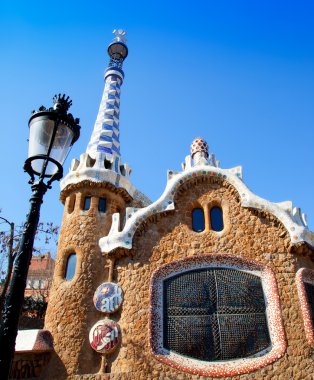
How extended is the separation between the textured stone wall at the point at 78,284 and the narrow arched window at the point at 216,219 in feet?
8.07

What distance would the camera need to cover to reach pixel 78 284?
7.95 m

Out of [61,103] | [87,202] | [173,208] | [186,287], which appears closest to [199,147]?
[173,208]

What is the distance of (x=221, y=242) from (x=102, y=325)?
9.43 ft

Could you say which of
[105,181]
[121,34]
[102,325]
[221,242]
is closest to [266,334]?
[221,242]

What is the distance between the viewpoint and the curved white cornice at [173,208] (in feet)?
25.3

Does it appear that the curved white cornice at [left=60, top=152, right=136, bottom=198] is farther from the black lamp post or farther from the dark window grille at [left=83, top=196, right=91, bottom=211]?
the black lamp post

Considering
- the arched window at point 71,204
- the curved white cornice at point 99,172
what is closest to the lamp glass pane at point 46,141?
the curved white cornice at point 99,172

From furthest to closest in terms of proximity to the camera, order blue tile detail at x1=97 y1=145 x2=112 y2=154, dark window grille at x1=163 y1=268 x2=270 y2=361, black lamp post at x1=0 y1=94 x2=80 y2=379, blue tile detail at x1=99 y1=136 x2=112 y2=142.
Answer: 1. blue tile detail at x1=99 y1=136 x2=112 y2=142
2. blue tile detail at x1=97 y1=145 x2=112 y2=154
3. dark window grille at x1=163 y1=268 x2=270 y2=361
4. black lamp post at x1=0 y1=94 x2=80 y2=379

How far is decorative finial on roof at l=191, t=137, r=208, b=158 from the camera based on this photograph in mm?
10070

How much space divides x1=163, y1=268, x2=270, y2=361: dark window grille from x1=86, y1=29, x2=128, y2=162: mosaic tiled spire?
4.31 meters

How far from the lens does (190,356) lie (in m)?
6.76

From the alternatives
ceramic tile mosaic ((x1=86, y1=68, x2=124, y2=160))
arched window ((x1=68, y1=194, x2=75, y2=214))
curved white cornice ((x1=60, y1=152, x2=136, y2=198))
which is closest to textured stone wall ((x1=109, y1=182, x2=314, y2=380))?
curved white cornice ((x1=60, y1=152, x2=136, y2=198))

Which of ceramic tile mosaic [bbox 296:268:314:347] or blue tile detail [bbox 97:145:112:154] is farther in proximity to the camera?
blue tile detail [bbox 97:145:112:154]

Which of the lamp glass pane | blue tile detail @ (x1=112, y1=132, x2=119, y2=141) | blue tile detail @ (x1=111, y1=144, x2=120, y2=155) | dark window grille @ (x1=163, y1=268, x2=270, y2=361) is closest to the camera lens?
the lamp glass pane
